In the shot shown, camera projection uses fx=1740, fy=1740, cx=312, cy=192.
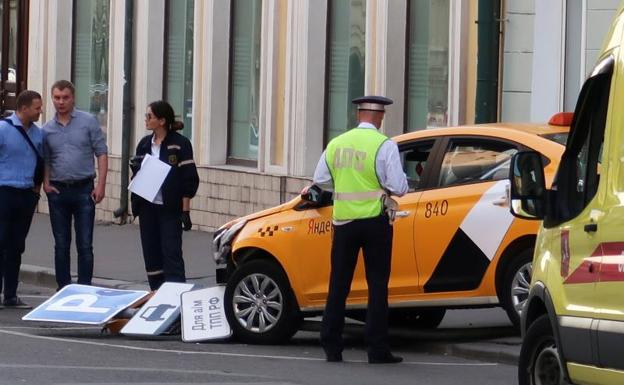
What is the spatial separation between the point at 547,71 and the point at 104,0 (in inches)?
352

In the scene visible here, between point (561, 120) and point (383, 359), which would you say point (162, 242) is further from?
point (561, 120)

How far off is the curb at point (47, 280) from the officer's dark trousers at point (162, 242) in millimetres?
2111

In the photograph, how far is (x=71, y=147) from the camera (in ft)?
46.2

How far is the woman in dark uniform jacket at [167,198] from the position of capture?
44.2 ft

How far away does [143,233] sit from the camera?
44.7 feet

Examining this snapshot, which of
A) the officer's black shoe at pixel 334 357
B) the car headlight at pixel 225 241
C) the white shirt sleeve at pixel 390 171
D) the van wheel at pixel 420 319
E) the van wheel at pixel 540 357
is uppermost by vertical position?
the white shirt sleeve at pixel 390 171

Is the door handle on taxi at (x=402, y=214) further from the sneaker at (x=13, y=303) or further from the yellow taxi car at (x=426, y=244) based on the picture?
the sneaker at (x=13, y=303)

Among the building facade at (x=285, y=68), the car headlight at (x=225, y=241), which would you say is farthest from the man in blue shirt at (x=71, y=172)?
the building facade at (x=285, y=68)

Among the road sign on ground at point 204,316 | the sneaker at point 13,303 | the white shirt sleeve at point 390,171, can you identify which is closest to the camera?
the white shirt sleeve at point 390,171

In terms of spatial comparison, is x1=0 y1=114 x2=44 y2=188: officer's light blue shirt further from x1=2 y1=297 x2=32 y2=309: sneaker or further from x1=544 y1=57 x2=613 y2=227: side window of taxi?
x1=544 y1=57 x2=613 y2=227: side window of taxi

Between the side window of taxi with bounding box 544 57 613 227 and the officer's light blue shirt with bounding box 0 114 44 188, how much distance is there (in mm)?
6776

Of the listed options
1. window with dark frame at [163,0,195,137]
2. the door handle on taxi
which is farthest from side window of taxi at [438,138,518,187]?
window with dark frame at [163,0,195,137]

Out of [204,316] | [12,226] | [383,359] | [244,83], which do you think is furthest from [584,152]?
[244,83]

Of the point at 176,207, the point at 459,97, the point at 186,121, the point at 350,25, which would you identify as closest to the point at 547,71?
the point at 459,97
